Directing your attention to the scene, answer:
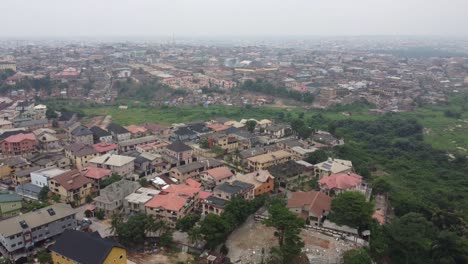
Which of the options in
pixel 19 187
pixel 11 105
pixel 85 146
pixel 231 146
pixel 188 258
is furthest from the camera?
pixel 11 105

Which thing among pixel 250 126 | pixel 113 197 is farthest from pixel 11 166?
pixel 250 126

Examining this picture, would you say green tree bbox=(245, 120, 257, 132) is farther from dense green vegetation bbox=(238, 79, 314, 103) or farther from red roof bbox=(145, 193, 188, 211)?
dense green vegetation bbox=(238, 79, 314, 103)

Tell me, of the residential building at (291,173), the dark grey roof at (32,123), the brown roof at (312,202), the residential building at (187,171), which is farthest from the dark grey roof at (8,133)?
the brown roof at (312,202)

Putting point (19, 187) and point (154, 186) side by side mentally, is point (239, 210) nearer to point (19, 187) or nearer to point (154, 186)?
point (154, 186)

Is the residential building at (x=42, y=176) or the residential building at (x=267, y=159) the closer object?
the residential building at (x=42, y=176)

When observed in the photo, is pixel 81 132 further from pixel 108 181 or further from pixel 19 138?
pixel 108 181

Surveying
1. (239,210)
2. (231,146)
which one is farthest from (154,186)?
(231,146)

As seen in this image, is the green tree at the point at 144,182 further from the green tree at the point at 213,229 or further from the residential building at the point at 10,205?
the green tree at the point at 213,229

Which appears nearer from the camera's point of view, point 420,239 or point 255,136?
point 420,239
